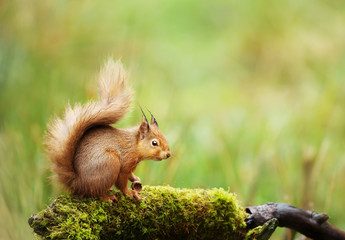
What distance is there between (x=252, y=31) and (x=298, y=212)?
531 cm

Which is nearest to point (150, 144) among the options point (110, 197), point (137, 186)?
point (137, 186)

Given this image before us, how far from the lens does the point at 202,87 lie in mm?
7164

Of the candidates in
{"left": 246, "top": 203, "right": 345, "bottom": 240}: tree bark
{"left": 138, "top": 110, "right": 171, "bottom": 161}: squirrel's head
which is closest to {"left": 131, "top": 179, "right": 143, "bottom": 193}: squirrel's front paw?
{"left": 138, "top": 110, "right": 171, "bottom": 161}: squirrel's head

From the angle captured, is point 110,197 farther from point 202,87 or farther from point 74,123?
point 202,87

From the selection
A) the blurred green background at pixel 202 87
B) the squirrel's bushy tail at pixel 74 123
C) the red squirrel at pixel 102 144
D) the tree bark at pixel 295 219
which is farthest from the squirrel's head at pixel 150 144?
the tree bark at pixel 295 219

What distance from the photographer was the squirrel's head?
2072 millimetres

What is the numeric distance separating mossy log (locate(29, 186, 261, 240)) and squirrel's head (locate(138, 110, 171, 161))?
182mm

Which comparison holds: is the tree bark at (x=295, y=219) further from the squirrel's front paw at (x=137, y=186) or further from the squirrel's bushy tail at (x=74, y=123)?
the squirrel's bushy tail at (x=74, y=123)

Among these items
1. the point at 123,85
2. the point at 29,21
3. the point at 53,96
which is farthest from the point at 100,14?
the point at 123,85

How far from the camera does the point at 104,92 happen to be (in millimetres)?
A: 2141

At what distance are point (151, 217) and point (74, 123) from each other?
1.81 ft

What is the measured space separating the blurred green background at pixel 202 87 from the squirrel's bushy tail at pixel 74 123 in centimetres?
20

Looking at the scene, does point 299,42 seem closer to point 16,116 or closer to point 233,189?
point 233,189

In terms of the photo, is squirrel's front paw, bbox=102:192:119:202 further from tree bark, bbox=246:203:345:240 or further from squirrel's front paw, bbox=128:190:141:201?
tree bark, bbox=246:203:345:240
